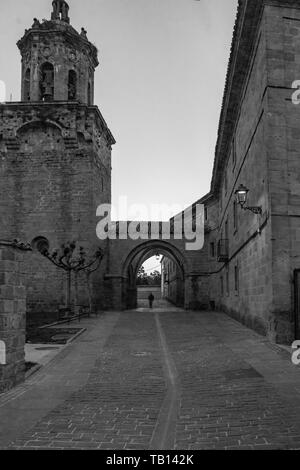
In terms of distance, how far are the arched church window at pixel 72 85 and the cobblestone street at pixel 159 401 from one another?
63.7 feet

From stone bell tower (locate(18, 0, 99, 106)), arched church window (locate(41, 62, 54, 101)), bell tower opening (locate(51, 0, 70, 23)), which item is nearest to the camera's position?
stone bell tower (locate(18, 0, 99, 106))

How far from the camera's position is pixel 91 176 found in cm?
2592

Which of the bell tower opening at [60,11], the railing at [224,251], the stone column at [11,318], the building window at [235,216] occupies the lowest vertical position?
the stone column at [11,318]

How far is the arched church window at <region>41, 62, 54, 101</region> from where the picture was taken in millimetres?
25984

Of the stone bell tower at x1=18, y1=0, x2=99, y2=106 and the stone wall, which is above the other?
the stone bell tower at x1=18, y1=0, x2=99, y2=106

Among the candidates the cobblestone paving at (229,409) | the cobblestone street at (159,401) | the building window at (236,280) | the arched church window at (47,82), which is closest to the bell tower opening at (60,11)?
the arched church window at (47,82)

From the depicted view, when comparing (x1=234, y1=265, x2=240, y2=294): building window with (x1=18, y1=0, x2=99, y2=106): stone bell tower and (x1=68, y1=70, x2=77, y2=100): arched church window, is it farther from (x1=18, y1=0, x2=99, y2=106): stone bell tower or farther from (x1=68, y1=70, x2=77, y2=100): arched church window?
(x1=68, y1=70, x2=77, y2=100): arched church window

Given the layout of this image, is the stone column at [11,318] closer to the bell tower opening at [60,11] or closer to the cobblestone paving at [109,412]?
the cobblestone paving at [109,412]

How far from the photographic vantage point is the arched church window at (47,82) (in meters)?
26.0

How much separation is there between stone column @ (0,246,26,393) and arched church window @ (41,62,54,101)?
67.8 ft

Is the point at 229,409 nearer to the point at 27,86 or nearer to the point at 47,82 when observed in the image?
the point at 47,82

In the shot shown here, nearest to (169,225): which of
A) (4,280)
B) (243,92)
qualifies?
(243,92)

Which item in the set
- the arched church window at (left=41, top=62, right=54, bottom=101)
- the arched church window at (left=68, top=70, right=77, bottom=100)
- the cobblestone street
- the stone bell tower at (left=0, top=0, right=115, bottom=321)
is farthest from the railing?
the arched church window at (left=41, top=62, right=54, bottom=101)
